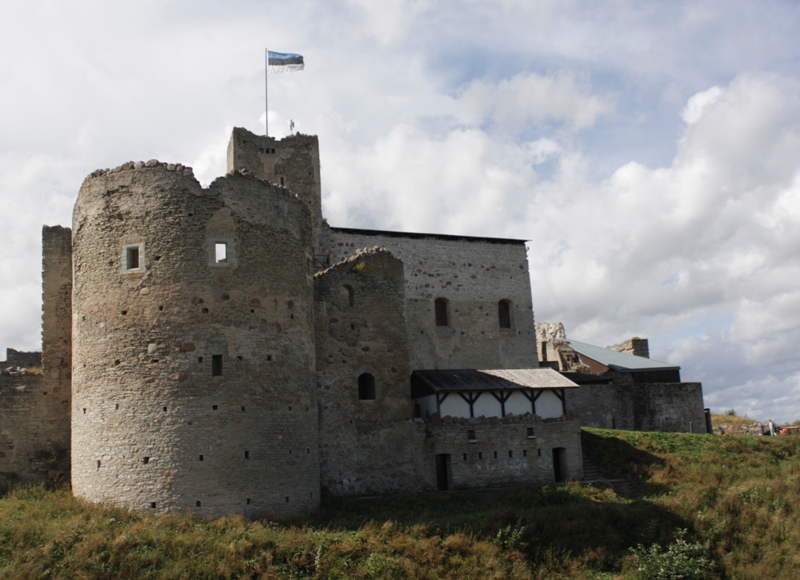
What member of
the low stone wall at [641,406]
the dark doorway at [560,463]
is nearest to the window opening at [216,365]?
the dark doorway at [560,463]

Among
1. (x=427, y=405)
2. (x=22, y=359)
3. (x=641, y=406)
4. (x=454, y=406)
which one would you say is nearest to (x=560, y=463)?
(x=454, y=406)

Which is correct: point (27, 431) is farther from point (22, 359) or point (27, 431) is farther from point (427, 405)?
point (427, 405)

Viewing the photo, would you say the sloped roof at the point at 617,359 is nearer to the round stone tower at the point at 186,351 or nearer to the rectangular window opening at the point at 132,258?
the round stone tower at the point at 186,351

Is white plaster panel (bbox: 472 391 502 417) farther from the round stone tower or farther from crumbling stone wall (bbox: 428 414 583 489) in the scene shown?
the round stone tower

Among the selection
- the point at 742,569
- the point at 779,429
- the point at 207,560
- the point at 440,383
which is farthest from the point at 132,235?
the point at 779,429

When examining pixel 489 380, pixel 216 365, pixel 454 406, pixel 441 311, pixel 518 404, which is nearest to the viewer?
pixel 216 365

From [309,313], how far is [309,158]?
A: 1224cm

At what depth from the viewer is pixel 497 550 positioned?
20359mm

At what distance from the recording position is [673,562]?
21125 mm

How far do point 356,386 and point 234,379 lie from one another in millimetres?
5841

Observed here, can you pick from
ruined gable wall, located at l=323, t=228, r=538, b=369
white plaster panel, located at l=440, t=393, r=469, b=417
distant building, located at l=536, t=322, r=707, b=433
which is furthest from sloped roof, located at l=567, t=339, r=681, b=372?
white plaster panel, located at l=440, t=393, r=469, b=417

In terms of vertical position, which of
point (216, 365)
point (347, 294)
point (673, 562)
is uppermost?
point (347, 294)

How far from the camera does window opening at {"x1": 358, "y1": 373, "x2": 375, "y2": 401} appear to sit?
2608 cm

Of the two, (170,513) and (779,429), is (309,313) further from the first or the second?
(779,429)
